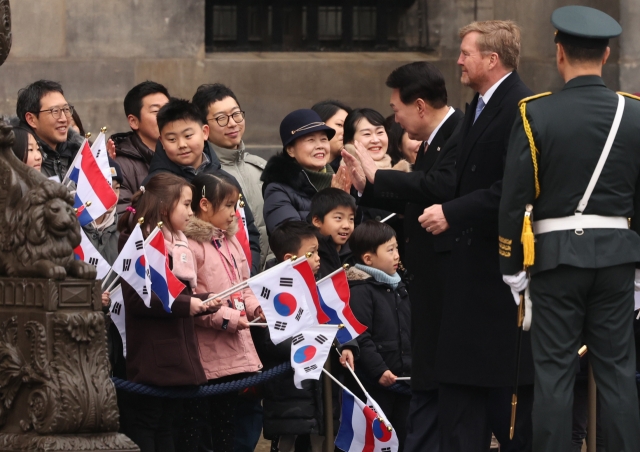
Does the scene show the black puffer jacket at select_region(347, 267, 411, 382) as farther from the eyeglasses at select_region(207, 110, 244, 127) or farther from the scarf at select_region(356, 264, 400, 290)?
the eyeglasses at select_region(207, 110, 244, 127)

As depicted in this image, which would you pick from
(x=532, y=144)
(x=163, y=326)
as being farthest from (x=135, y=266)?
(x=532, y=144)

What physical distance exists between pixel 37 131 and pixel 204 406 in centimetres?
195

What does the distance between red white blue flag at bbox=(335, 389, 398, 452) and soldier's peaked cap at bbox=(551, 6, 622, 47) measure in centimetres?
245

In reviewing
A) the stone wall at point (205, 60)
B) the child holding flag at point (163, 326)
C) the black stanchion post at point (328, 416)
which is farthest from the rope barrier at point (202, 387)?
the stone wall at point (205, 60)

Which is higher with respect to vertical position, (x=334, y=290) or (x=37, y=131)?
(x=37, y=131)

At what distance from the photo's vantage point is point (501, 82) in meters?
7.81

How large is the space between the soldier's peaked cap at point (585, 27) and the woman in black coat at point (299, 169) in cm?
240

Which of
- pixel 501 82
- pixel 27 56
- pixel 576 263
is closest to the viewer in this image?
pixel 576 263

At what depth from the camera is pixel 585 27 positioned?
726 centimetres

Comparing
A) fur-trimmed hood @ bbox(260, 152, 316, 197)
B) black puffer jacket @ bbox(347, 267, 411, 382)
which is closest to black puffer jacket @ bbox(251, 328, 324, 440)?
black puffer jacket @ bbox(347, 267, 411, 382)

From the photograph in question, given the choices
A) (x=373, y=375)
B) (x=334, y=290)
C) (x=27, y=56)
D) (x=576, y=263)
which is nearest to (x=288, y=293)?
(x=334, y=290)

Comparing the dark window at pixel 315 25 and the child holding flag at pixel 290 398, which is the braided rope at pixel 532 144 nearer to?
the child holding flag at pixel 290 398

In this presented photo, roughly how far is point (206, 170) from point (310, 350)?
143cm

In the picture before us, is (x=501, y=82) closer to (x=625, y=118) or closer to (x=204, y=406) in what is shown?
(x=625, y=118)
